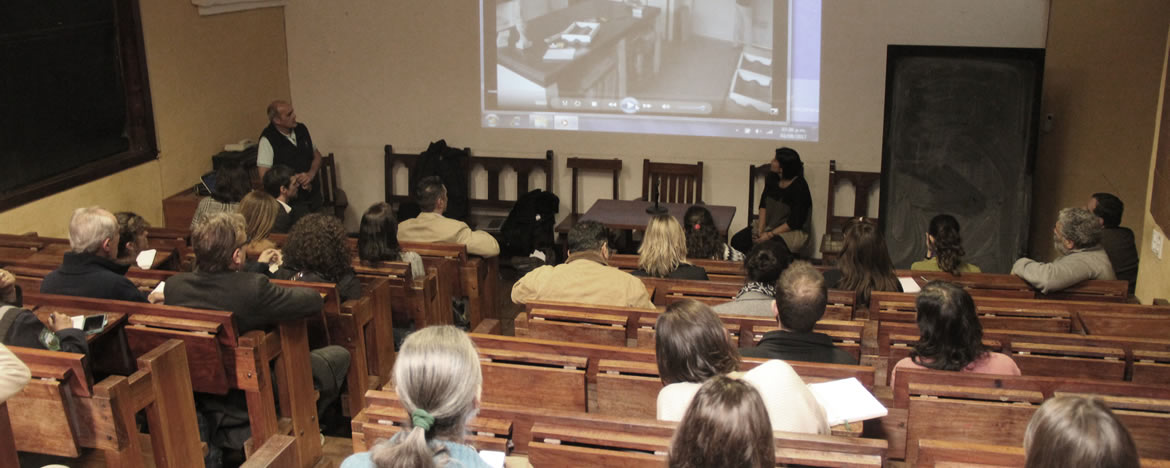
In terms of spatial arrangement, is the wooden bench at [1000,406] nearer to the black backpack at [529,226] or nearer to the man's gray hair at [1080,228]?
the man's gray hair at [1080,228]

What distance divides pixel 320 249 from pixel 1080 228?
10.8 feet

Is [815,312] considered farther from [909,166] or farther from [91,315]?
[909,166]

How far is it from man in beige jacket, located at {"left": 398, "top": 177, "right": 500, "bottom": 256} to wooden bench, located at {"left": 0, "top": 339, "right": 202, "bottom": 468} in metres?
2.23

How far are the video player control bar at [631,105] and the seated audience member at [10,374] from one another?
17.5ft

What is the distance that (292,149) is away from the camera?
660 centimetres

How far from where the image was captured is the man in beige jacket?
5.09 meters

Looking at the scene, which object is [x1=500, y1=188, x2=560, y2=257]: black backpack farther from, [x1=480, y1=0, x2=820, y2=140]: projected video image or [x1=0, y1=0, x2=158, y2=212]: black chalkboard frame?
[x1=0, y1=0, x2=158, y2=212]: black chalkboard frame

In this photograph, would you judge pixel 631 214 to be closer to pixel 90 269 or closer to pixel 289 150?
pixel 289 150

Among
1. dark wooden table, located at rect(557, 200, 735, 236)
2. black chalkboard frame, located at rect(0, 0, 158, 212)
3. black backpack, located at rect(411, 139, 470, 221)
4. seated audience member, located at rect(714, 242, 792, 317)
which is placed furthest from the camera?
black backpack, located at rect(411, 139, 470, 221)

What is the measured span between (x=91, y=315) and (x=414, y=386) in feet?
6.36

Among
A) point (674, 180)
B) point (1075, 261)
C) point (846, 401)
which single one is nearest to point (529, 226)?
point (674, 180)

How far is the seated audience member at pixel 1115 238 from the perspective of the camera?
495 cm

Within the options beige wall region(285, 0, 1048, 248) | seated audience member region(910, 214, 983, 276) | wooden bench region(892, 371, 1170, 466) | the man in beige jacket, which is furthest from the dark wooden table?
wooden bench region(892, 371, 1170, 466)

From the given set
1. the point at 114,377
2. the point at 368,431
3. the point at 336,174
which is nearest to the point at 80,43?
the point at 336,174
